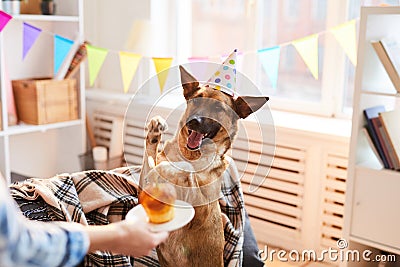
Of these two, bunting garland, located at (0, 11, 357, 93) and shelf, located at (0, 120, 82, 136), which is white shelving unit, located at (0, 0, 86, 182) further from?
bunting garland, located at (0, 11, 357, 93)

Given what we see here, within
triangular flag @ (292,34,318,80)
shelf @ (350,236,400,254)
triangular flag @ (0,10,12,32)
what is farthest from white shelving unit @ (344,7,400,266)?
triangular flag @ (0,10,12,32)

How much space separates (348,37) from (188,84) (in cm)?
126

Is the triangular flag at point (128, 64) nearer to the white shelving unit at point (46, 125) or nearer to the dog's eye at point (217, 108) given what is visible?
the white shelving unit at point (46, 125)

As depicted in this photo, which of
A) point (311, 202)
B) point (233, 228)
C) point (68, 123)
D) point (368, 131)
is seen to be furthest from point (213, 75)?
point (68, 123)

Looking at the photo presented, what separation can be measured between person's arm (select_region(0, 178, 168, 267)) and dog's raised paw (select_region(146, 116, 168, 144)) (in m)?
0.39

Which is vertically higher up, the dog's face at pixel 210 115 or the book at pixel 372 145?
the dog's face at pixel 210 115

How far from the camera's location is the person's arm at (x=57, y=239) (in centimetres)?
83

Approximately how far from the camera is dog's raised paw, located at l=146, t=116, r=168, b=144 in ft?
4.85

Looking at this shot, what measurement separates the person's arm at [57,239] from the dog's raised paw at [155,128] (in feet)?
1.27

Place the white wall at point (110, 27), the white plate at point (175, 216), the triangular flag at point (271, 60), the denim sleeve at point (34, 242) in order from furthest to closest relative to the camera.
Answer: the white wall at point (110, 27) → the triangular flag at point (271, 60) → the white plate at point (175, 216) → the denim sleeve at point (34, 242)

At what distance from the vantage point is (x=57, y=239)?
3.03 feet

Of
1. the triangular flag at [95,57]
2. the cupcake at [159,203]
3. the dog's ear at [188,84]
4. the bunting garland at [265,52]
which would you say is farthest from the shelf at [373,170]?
the triangular flag at [95,57]

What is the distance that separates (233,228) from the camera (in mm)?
1699

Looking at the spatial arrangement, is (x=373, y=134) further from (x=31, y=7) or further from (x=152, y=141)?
(x=31, y=7)
